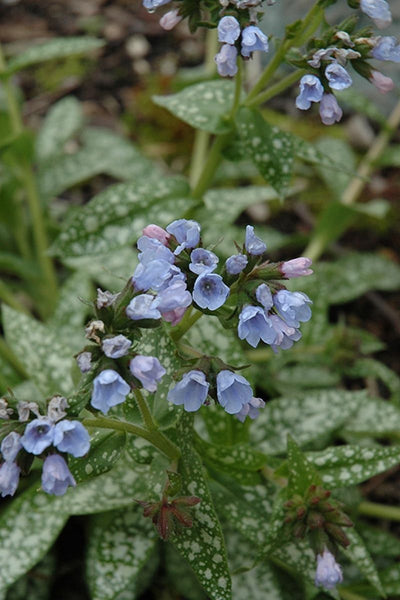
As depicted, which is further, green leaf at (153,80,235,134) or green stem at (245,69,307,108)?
green leaf at (153,80,235,134)

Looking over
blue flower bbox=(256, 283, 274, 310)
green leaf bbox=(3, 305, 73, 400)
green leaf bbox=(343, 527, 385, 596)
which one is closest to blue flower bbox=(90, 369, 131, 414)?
blue flower bbox=(256, 283, 274, 310)

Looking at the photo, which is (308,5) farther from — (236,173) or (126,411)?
(126,411)

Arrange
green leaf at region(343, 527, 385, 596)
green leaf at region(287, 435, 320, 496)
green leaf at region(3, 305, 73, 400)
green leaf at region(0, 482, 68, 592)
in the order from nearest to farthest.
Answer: green leaf at region(287, 435, 320, 496) < green leaf at region(343, 527, 385, 596) < green leaf at region(0, 482, 68, 592) < green leaf at region(3, 305, 73, 400)

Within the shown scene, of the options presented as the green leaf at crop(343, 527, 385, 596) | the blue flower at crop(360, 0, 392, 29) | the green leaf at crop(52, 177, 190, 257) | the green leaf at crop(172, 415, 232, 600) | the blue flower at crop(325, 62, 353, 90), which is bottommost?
the green leaf at crop(343, 527, 385, 596)

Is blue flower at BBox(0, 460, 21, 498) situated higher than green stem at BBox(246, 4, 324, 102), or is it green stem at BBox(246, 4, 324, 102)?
green stem at BBox(246, 4, 324, 102)

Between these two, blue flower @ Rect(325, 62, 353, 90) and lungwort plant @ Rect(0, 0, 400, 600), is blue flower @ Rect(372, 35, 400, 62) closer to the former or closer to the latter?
lungwort plant @ Rect(0, 0, 400, 600)

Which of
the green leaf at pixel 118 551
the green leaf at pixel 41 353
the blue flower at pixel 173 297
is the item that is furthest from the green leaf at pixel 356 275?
the blue flower at pixel 173 297

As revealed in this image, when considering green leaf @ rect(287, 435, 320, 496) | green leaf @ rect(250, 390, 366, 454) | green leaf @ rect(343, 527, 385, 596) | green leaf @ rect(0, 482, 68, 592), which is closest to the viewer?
green leaf @ rect(287, 435, 320, 496)

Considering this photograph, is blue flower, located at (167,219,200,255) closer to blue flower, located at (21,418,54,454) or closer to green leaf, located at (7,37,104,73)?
blue flower, located at (21,418,54,454)

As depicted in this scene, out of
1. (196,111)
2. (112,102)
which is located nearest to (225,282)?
(196,111)
